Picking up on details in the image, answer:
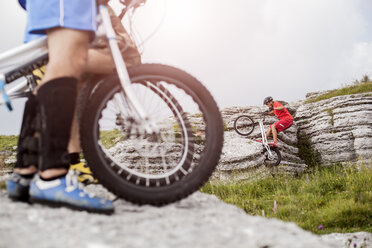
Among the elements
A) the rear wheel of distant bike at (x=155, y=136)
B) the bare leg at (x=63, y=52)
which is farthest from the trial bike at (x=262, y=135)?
the bare leg at (x=63, y=52)

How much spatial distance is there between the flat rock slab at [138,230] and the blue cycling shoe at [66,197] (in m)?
0.04

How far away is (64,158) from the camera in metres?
1.79

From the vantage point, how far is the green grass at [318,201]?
528cm

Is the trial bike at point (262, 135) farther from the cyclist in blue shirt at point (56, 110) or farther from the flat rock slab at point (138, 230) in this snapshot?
the cyclist in blue shirt at point (56, 110)

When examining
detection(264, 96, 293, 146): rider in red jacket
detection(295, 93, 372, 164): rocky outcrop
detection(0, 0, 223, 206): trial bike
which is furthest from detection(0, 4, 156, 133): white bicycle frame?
detection(295, 93, 372, 164): rocky outcrop

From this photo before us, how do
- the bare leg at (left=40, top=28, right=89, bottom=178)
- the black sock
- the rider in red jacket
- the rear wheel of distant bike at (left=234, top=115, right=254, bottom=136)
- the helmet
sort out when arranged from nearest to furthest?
the bare leg at (left=40, top=28, right=89, bottom=178), the black sock, the rider in red jacket, the rear wheel of distant bike at (left=234, top=115, right=254, bottom=136), the helmet

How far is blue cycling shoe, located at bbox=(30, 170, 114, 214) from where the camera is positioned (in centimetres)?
173

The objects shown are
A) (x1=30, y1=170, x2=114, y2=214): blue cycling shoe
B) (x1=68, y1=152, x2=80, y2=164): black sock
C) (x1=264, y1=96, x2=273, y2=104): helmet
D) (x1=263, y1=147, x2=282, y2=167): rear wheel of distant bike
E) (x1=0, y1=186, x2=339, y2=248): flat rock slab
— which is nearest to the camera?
(x1=0, y1=186, x2=339, y2=248): flat rock slab

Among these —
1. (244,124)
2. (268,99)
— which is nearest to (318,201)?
(244,124)

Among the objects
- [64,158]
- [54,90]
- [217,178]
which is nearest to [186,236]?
[64,158]

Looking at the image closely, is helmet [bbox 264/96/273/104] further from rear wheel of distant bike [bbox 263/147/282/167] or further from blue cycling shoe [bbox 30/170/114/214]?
blue cycling shoe [bbox 30/170/114/214]

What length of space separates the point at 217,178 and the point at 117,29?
28.3 ft

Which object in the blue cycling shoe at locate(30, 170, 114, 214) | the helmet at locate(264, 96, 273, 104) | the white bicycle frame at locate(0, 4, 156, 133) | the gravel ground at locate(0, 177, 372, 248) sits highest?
the helmet at locate(264, 96, 273, 104)

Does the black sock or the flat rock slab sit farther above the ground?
the black sock
